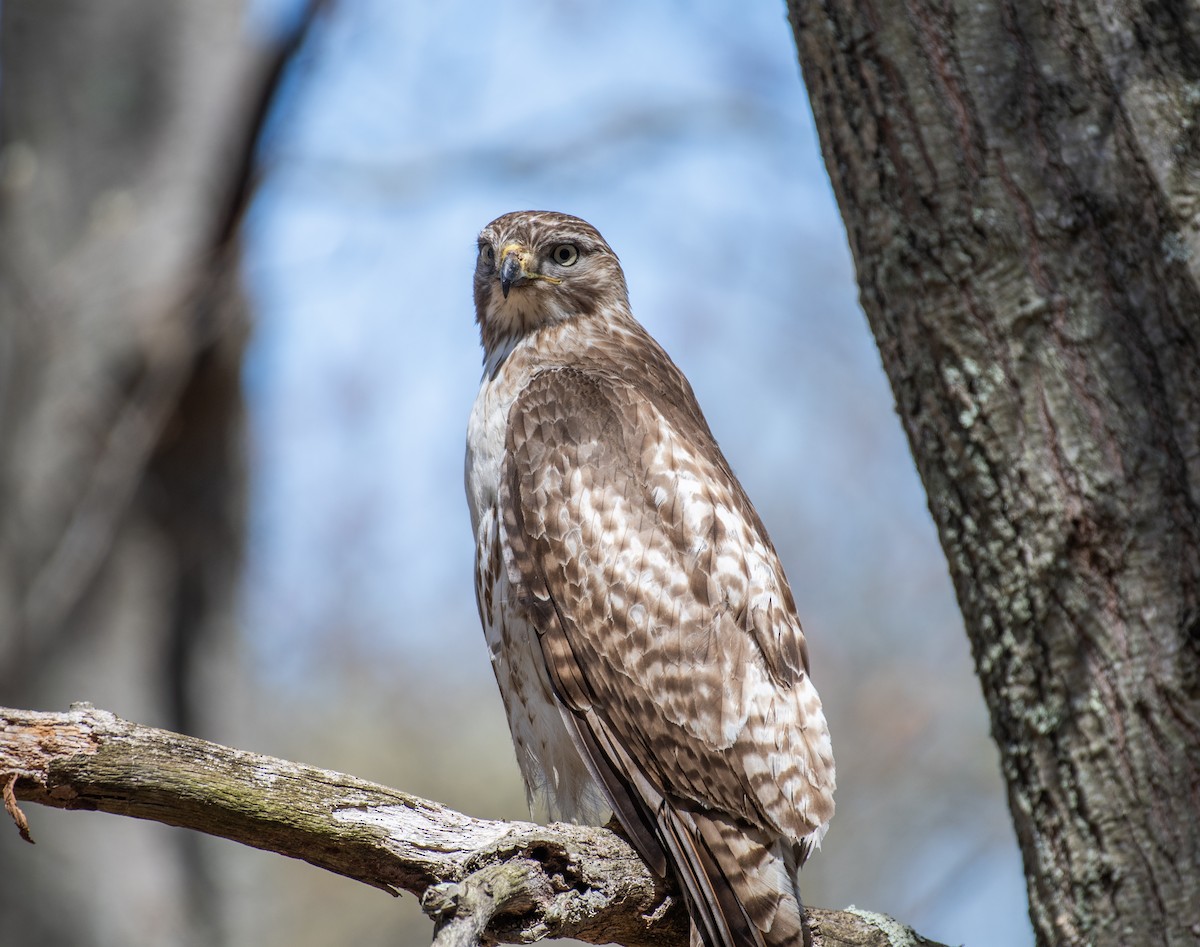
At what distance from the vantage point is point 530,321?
4520mm

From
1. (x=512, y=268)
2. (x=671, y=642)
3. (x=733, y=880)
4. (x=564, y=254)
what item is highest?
(x=564, y=254)

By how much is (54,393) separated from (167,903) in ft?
8.45

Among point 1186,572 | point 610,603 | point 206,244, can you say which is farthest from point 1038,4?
point 206,244

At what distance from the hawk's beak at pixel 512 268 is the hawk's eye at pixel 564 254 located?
0.13 metres

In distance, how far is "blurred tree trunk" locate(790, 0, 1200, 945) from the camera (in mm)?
2297

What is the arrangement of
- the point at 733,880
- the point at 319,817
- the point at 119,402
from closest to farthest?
the point at 319,817 → the point at 733,880 → the point at 119,402

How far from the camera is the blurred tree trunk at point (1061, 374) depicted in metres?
2.30

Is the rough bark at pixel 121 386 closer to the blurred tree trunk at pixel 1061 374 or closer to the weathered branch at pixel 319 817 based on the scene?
the weathered branch at pixel 319 817

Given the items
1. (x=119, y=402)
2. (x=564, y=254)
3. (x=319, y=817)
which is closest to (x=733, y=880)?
(x=319, y=817)

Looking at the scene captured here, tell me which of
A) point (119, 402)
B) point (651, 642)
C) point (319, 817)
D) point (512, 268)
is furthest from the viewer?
point (119, 402)

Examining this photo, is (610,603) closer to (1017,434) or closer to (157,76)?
(1017,434)

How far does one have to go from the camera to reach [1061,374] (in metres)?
2.42

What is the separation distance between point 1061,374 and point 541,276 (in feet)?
7.86

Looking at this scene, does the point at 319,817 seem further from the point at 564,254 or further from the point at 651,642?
the point at 564,254
